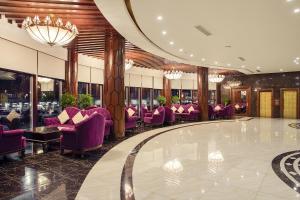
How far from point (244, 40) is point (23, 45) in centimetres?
739

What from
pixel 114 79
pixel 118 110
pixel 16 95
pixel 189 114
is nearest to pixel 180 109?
pixel 189 114

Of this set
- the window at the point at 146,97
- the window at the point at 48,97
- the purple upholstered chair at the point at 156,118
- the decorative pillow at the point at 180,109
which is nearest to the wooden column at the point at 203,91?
the decorative pillow at the point at 180,109

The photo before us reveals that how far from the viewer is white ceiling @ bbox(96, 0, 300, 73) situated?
560 centimetres

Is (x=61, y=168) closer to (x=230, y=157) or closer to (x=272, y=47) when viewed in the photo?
(x=230, y=157)

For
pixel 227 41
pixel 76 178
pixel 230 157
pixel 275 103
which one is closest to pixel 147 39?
pixel 227 41

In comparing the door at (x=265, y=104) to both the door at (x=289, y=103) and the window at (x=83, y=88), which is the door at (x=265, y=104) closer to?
the door at (x=289, y=103)

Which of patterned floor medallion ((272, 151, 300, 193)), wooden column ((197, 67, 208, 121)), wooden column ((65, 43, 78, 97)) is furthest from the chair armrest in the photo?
wooden column ((197, 67, 208, 121))

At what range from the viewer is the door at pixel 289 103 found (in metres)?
17.4

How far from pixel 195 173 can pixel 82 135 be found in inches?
104

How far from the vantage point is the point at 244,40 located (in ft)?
29.0

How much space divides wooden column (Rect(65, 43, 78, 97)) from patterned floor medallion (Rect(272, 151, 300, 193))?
27.4 ft

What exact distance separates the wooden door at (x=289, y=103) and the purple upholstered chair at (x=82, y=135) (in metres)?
15.9

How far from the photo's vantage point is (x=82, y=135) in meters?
5.64

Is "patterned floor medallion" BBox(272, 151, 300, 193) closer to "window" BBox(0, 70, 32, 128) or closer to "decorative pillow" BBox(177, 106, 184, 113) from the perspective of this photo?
"window" BBox(0, 70, 32, 128)
